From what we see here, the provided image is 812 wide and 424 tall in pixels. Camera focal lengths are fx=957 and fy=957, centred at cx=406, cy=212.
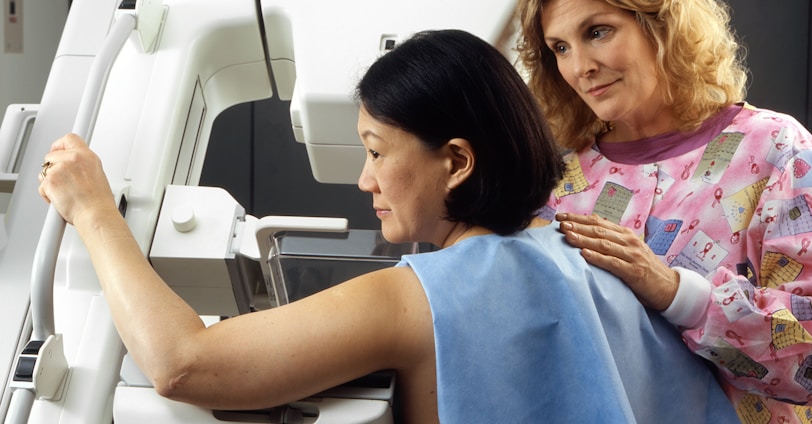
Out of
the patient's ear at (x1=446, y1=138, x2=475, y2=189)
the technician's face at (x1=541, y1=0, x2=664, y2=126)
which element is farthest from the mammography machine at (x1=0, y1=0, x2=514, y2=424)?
the patient's ear at (x1=446, y1=138, x2=475, y2=189)

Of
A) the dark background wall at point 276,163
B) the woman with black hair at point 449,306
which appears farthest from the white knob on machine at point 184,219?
the dark background wall at point 276,163

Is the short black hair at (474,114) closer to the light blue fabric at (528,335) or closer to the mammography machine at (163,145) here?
the light blue fabric at (528,335)

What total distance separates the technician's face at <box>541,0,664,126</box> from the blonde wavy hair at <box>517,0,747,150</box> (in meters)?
0.02

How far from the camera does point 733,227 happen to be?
57.2 inches

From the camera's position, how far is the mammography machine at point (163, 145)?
1.39m

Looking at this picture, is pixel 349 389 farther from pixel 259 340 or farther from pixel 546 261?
pixel 546 261

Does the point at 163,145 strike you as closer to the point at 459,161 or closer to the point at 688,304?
the point at 459,161

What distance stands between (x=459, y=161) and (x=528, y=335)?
0.22 m

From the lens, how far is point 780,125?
57.8 inches

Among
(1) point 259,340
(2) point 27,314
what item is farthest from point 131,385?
(2) point 27,314

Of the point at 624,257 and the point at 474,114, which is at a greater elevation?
the point at 474,114

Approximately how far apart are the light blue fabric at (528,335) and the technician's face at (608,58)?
0.47m

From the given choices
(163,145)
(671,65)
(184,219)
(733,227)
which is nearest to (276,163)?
(163,145)

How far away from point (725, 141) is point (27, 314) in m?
1.16
